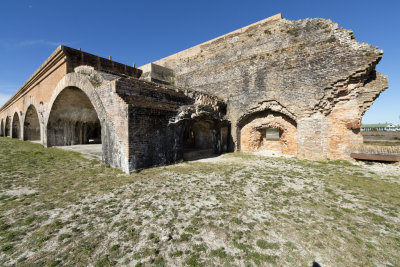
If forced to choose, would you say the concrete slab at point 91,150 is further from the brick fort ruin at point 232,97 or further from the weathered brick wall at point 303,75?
the weathered brick wall at point 303,75

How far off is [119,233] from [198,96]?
6.88 m

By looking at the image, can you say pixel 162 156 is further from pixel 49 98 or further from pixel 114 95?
pixel 49 98

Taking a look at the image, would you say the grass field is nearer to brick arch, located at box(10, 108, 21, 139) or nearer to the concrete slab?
the concrete slab

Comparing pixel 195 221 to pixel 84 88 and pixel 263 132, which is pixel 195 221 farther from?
pixel 263 132

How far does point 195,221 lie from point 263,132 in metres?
8.75

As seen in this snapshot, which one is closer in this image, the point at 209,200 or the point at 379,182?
the point at 209,200

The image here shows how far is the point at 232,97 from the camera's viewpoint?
10.3 meters

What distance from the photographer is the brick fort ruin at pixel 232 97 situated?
5741 mm

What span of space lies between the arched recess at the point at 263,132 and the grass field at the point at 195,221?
13.7 feet

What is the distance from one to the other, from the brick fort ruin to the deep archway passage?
0.05 m

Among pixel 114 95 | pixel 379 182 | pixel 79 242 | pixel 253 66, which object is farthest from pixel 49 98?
pixel 379 182

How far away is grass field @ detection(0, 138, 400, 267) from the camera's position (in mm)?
1915

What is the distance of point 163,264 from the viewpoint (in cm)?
180

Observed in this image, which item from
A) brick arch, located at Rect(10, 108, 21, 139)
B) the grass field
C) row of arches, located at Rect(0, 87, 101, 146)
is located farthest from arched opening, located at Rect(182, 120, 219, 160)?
brick arch, located at Rect(10, 108, 21, 139)
